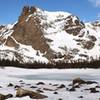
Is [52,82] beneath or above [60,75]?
beneath

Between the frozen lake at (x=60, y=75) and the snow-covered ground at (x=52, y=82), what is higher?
the frozen lake at (x=60, y=75)

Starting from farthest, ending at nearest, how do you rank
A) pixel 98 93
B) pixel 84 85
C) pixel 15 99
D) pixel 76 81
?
1. pixel 76 81
2. pixel 84 85
3. pixel 98 93
4. pixel 15 99

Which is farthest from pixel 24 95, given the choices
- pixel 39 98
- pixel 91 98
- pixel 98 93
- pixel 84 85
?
pixel 84 85

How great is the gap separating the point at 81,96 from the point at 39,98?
2.28 metres

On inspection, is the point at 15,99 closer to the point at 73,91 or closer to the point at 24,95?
the point at 24,95

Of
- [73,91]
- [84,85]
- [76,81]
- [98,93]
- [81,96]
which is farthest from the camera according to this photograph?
[76,81]

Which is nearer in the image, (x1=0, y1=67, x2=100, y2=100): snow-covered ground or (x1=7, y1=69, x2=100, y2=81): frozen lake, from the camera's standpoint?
(x1=0, y1=67, x2=100, y2=100): snow-covered ground

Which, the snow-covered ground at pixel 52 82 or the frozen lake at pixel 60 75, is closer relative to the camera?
the snow-covered ground at pixel 52 82

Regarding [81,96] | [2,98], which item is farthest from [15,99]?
[81,96]

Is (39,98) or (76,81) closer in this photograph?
(39,98)

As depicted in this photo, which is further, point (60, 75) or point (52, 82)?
point (60, 75)

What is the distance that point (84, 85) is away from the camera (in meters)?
23.0

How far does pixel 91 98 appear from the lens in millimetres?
16625

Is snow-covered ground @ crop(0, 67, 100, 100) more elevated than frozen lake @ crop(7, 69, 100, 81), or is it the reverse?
frozen lake @ crop(7, 69, 100, 81)
